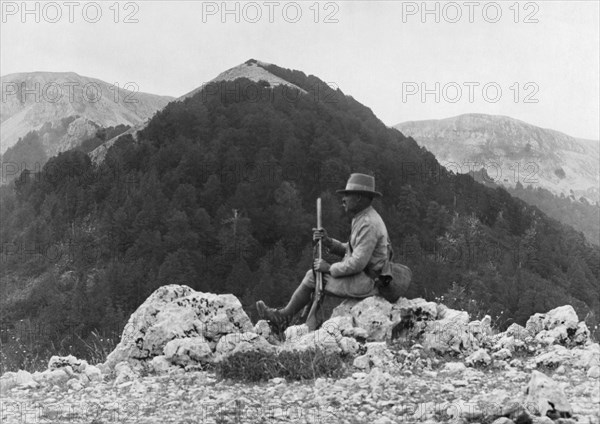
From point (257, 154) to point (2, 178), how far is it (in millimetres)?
57312

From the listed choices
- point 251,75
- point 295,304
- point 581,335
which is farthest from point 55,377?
point 251,75

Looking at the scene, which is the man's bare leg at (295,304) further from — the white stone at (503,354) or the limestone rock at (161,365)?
the white stone at (503,354)

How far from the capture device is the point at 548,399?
534 centimetres

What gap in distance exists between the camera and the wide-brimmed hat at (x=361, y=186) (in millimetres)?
10375

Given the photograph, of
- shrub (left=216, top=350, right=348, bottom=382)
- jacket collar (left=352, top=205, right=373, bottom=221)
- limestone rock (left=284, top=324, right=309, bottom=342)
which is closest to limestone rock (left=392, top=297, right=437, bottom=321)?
limestone rock (left=284, top=324, right=309, bottom=342)

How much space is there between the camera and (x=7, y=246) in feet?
270

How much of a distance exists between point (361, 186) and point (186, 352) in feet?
13.6

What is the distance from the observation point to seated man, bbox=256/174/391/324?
10.1 metres

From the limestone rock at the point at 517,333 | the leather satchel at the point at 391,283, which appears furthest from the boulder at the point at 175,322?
the limestone rock at the point at 517,333

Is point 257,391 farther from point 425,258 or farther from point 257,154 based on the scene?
point 257,154

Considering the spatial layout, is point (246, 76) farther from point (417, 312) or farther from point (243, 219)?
point (417, 312)

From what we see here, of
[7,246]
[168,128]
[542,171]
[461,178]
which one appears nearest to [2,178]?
[7,246]

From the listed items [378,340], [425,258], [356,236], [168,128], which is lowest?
[425,258]

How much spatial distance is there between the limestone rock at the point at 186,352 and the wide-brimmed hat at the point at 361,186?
361cm
